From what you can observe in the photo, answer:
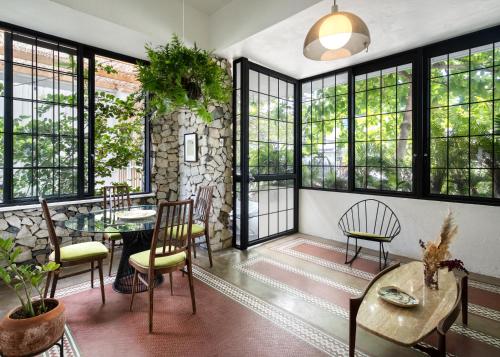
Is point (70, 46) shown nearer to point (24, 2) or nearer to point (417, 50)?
point (24, 2)

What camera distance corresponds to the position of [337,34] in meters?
1.67

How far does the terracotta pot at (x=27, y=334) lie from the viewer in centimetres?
151

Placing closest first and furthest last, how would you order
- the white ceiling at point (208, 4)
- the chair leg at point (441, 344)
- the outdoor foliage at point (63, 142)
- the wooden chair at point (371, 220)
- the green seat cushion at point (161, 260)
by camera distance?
the chair leg at point (441, 344)
the green seat cushion at point (161, 260)
the outdoor foliage at point (63, 142)
the white ceiling at point (208, 4)
the wooden chair at point (371, 220)

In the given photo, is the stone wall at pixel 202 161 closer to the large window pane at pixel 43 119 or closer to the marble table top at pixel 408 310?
the large window pane at pixel 43 119

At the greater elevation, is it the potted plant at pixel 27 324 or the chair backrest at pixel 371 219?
the chair backrest at pixel 371 219

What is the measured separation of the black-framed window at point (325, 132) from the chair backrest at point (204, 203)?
6.53 ft

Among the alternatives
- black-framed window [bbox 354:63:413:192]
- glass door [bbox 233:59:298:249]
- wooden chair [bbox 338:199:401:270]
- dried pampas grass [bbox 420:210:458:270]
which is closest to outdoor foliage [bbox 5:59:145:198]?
glass door [bbox 233:59:298:249]

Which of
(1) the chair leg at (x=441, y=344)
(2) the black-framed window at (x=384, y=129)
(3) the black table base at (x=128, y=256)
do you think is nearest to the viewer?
(1) the chair leg at (x=441, y=344)

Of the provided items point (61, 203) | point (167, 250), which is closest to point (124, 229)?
point (167, 250)

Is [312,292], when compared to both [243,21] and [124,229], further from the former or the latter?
[243,21]

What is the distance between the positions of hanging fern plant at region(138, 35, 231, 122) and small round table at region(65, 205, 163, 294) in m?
1.01

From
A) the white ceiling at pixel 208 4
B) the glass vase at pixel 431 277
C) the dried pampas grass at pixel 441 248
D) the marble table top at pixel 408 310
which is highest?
the white ceiling at pixel 208 4

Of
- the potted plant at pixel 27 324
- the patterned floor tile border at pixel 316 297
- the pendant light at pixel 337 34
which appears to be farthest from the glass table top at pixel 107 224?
the pendant light at pixel 337 34

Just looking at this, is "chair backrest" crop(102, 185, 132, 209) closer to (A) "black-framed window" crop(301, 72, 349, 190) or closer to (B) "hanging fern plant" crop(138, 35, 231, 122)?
(B) "hanging fern plant" crop(138, 35, 231, 122)
